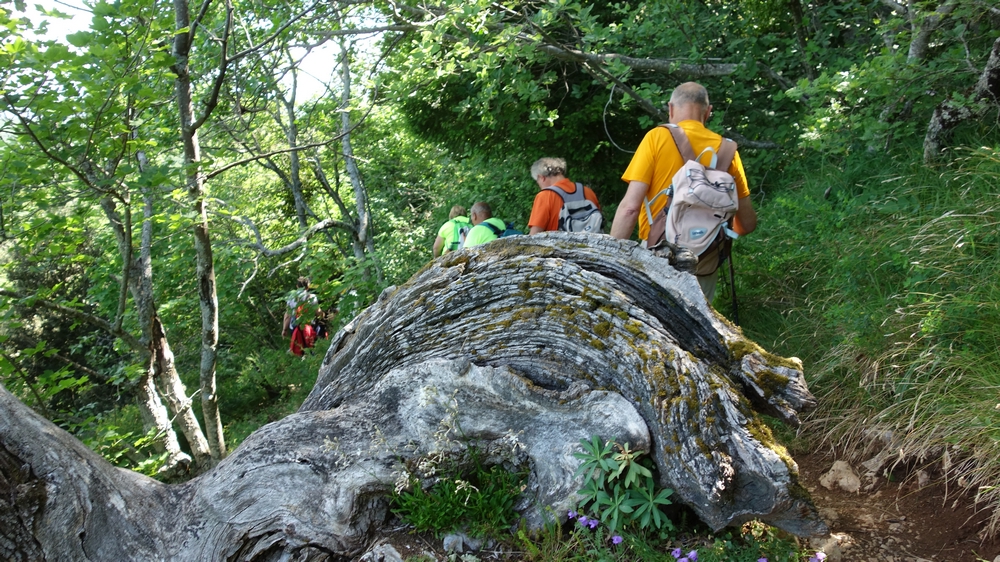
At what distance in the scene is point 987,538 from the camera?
10.4 ft

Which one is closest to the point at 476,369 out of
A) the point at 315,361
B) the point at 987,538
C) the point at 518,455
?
the point at 518,455

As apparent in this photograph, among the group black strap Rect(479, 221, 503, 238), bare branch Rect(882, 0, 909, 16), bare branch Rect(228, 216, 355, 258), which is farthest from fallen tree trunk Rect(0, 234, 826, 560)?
bare branch Rect(228, 216, 355, 258)

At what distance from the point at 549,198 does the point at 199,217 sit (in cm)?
337

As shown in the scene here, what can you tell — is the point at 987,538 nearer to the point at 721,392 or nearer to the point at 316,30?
the point at 721,392

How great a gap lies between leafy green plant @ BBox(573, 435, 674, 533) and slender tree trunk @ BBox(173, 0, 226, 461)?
Answer: 4.31m

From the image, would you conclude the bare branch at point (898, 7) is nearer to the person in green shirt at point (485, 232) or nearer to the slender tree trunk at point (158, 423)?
the person in green shirt at point (485, 232)

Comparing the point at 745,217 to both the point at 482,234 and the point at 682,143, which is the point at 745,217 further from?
the point at 482,234

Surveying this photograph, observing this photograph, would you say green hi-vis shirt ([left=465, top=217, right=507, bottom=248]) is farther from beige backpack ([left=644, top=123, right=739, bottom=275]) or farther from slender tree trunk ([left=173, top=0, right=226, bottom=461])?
slender tree trunk ([left=173, top=0, right=226, bottom=461])

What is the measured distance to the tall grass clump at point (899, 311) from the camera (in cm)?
372

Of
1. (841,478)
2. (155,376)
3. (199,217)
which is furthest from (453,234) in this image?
(841,478)

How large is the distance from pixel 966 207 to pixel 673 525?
326 centimetres

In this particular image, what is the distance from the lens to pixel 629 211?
403cm

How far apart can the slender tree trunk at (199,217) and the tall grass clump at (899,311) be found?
515 cm

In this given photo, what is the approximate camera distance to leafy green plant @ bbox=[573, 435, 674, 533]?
300 centimetres
